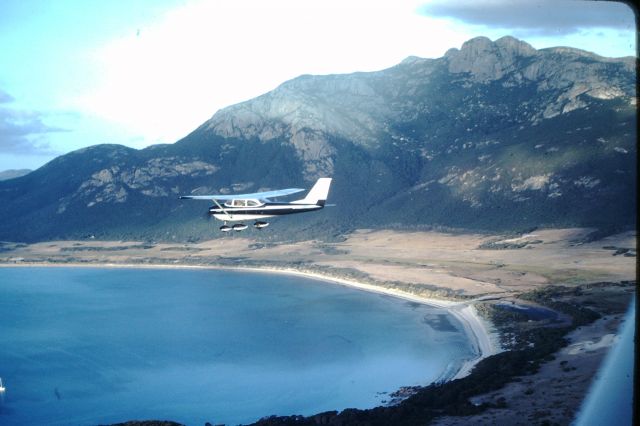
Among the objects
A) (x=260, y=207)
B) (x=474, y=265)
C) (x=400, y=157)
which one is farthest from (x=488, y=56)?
(x=260, y=207)

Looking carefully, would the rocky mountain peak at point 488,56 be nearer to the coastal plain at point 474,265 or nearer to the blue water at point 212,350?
the coastal plain at point 474,265

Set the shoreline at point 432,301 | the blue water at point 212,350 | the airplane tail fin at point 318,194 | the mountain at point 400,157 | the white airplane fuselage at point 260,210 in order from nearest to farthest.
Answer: the white airplane fuselage at point 260,210 → the airplane tail fin at point 318,194 → the blue water at point 212,350 → the shoreline at point 432,301 → the mountain at point 400,157

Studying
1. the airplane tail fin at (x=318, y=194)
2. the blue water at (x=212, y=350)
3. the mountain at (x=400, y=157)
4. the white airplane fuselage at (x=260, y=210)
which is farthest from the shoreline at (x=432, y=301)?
the mountain at (x=400, y=157)

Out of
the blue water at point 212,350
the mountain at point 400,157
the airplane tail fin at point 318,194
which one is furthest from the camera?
the mountain at point 400,157

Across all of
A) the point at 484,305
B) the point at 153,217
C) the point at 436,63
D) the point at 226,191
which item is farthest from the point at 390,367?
the point at 436,63

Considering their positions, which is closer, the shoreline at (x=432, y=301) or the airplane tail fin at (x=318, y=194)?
the airplane tail fin at (x=318, y=194)

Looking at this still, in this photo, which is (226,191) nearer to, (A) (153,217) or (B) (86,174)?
(A) (153,217)

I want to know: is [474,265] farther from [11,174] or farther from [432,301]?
[11,174]
